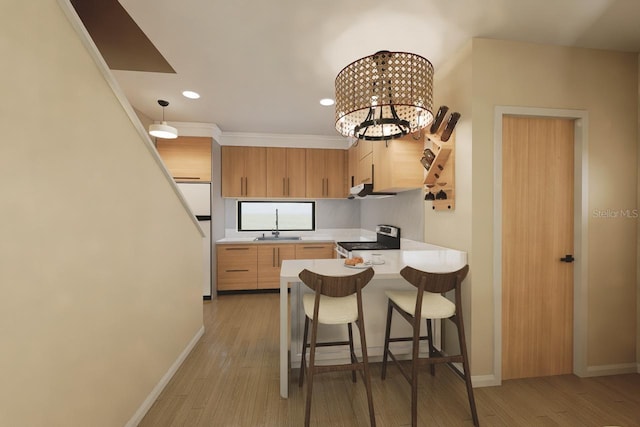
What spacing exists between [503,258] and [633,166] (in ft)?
4.40

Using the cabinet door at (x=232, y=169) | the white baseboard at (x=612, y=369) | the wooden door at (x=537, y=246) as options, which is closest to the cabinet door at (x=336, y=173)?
the cabinet door at (x=232, y=169)

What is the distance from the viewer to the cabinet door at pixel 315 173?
4.68 m

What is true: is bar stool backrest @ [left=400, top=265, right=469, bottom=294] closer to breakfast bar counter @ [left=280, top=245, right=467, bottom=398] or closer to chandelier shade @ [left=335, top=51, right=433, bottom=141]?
breakfast bar counter @ [left=280, top=245, right=467, bottom=398]

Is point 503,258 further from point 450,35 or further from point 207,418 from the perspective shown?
point 207,418

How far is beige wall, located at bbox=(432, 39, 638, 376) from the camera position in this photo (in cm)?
205

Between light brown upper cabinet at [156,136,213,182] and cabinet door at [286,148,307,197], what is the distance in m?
1.27

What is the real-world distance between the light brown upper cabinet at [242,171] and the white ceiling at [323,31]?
1.72 meters

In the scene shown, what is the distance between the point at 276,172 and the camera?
4590 millimetres

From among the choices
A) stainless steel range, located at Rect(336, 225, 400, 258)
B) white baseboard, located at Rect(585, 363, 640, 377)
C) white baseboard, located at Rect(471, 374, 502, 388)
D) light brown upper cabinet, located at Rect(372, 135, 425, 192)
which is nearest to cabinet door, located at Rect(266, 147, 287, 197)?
stainless steel range, located at Rect(336, 225, 400, 258)

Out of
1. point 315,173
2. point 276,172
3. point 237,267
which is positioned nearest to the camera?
point 237,267

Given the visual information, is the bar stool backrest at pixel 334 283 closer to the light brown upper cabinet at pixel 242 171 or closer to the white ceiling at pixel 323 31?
the white ceiling at pixel 323 31

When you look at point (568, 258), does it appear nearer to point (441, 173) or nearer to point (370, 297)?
point (441, 173)

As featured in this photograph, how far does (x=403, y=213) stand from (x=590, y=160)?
1659mm

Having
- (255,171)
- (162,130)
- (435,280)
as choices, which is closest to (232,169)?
(255,171)
